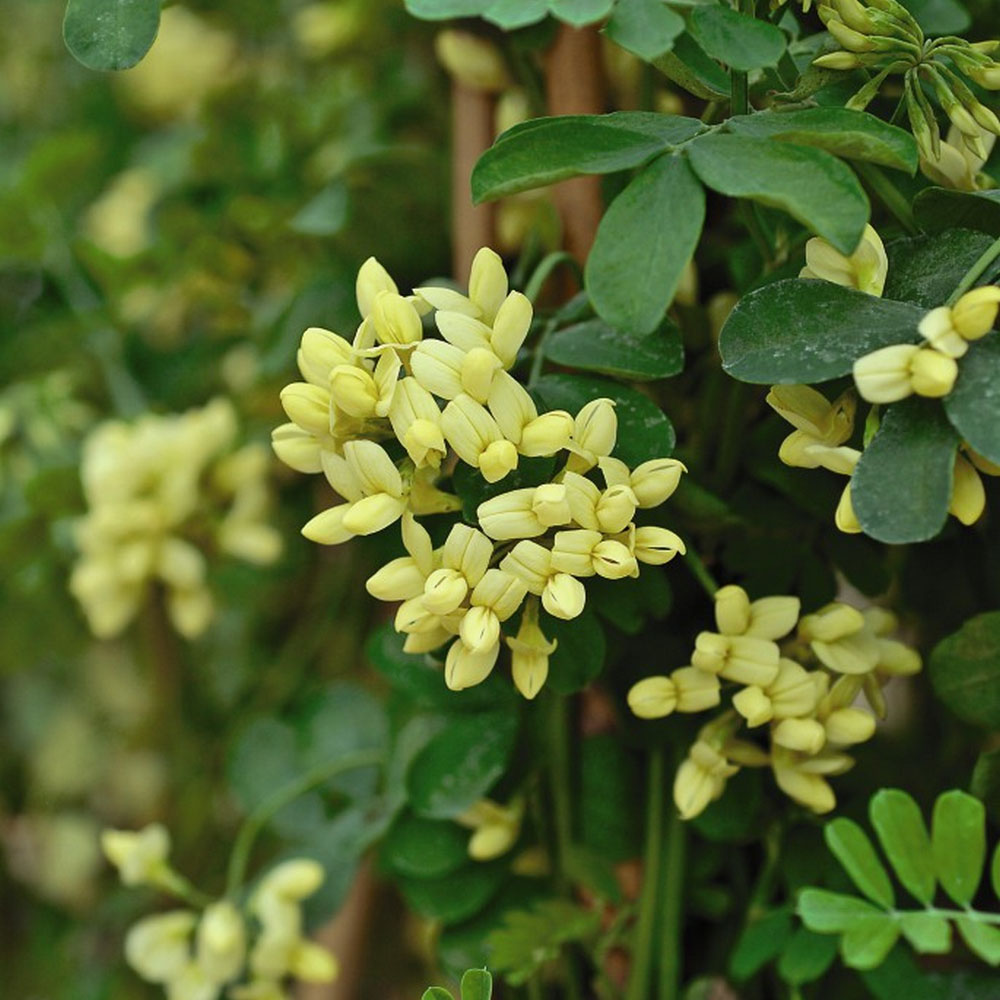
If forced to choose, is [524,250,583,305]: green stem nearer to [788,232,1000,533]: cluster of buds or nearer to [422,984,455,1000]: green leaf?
[788,232,1000,533]: cluster of buds

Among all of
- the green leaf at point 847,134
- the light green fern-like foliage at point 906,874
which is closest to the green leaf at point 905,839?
the light green fern-like foliage at point 906,874

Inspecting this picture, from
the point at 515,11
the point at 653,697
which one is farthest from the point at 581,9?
the point at 653,697

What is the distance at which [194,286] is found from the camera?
89 centimetres

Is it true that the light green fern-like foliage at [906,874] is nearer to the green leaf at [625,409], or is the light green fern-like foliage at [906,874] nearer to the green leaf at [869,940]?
the green leaf at [869,940]

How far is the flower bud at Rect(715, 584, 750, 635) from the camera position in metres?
0.45

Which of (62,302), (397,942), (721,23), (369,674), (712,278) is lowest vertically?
(397,942)

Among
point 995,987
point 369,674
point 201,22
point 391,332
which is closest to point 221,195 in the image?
point 201,22

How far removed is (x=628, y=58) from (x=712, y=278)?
113 millimetres

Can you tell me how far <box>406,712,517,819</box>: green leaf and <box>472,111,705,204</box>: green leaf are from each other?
0.24 m

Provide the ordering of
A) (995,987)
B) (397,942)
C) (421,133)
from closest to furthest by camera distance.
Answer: (995,987) < (421,133) < (397,942)

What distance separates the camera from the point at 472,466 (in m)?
0.41

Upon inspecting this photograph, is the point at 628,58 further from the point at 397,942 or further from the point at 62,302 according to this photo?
the point at 397,942

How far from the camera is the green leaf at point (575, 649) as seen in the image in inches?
17.3

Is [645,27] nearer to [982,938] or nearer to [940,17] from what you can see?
[940,17]
